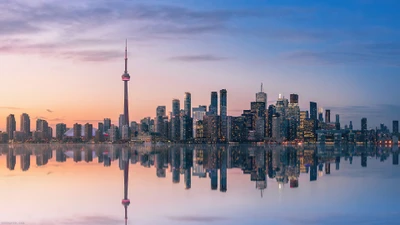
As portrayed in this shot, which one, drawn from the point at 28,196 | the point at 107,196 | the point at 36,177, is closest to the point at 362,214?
the point at 107,196

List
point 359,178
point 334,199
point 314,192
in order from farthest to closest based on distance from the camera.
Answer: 1. point 359,178
2. point 314,192
3. point 334,199

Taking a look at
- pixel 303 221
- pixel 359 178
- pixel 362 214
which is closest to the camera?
pixel 303 221

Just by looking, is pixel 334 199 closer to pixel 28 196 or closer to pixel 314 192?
pixel 314 192

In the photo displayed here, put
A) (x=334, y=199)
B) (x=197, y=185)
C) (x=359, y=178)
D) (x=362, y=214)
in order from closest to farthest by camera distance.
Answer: (x=362, y=214)
(x=334, y=199)
(x=197, y=185)
(x=359, y=178)

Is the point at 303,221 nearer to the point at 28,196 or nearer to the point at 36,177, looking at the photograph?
the point at 28,196

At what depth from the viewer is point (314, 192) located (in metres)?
38.1

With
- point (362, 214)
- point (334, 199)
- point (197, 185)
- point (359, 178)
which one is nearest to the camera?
point (362, 214)

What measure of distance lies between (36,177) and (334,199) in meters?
27.3

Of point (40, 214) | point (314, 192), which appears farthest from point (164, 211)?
point (314, 192)

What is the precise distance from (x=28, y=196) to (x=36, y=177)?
14297 mm

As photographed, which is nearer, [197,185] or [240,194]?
[240,194]

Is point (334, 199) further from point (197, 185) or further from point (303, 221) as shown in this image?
point (197, 185)

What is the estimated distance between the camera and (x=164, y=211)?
3009 cm

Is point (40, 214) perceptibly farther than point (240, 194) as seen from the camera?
No
